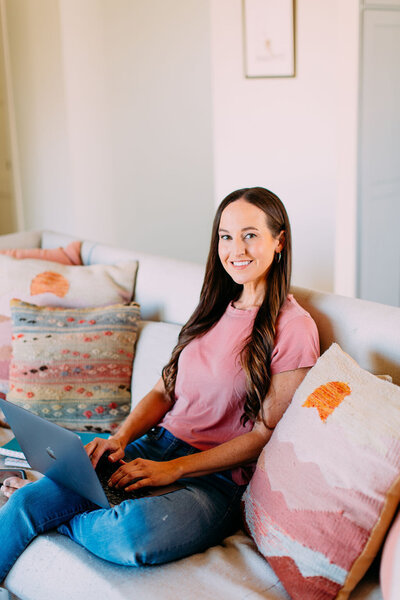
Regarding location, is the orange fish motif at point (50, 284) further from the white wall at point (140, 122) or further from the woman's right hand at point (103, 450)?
the white wall at point (140, 122)

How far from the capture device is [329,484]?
136 cm

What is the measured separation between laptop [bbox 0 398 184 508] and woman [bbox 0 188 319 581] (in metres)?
0.03

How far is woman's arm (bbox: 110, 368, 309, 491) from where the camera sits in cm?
160

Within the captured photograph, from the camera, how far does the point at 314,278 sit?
3.38 metres

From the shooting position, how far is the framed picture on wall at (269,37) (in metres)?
3.20

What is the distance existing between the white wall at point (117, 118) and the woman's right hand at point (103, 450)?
121 inches

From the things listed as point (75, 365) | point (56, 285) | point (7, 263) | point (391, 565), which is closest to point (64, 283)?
point (56, 285)

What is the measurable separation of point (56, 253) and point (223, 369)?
3.85 feet

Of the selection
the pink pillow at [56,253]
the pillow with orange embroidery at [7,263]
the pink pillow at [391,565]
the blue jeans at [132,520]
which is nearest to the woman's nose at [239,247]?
the blue jeans at [132,520]

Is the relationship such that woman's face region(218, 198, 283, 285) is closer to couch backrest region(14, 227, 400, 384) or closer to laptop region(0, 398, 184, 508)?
couch backrest region(14, 227, 400, 384)

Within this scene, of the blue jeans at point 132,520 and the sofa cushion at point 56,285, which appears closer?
the blue jeans at point 132,520

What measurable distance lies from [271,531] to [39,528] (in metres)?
0.51

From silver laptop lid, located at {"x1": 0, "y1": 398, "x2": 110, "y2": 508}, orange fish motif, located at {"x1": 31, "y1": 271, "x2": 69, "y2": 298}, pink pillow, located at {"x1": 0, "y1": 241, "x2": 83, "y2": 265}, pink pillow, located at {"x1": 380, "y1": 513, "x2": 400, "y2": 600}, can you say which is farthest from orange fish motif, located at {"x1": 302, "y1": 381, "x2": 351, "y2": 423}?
pink pillow, located at {"x1": 0, "y1": 241, "x2": 83, "y2": 265}

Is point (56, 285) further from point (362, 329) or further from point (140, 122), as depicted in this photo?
point (140, 122)
